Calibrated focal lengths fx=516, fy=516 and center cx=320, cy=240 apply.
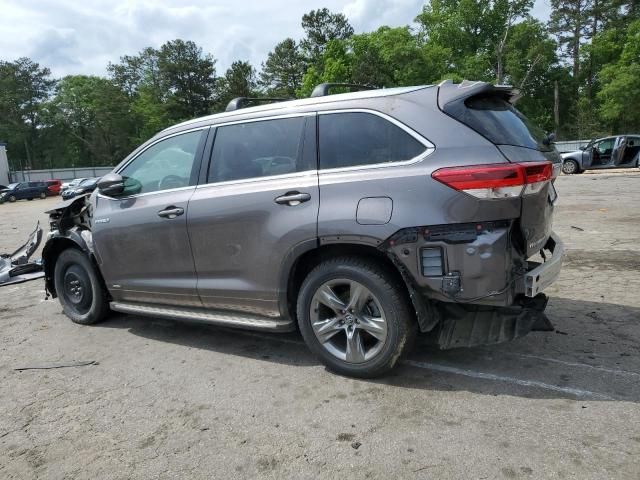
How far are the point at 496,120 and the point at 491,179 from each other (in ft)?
1.94

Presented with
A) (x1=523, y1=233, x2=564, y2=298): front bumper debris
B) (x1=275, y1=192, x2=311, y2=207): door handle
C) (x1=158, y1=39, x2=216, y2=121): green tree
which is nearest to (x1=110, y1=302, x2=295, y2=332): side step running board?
(x1=275, y1=192, x2=311, y2=207): door handle

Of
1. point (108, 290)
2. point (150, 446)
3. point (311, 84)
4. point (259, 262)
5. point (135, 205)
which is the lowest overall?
point (150, 446)

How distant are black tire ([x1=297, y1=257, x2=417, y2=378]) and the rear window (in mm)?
1100

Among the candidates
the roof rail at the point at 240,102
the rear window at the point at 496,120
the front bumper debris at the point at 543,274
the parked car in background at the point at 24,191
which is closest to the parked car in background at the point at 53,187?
the parked car in background at the point at 24,191

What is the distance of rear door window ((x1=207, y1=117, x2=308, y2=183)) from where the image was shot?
12.4ft

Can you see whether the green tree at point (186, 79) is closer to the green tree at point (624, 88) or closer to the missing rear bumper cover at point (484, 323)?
the green tree at point (624, 88)

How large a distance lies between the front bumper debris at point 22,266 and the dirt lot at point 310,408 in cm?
315

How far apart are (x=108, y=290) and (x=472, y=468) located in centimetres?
375

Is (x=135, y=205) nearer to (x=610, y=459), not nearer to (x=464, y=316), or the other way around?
(x=464, y=316)

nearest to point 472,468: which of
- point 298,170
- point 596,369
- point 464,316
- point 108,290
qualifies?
point 464,316

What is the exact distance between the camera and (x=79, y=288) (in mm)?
5281

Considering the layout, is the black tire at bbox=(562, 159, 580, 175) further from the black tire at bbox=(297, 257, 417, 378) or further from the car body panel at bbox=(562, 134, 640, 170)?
the black tire at bbox=(297, 257, 417, 378)

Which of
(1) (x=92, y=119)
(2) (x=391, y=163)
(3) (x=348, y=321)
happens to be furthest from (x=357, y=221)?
(1) (x=92, y=119)

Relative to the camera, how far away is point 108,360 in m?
4.30
